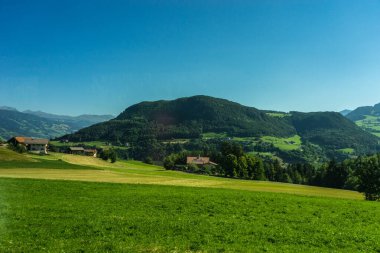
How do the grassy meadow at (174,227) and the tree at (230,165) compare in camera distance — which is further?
the tree at (230,165)

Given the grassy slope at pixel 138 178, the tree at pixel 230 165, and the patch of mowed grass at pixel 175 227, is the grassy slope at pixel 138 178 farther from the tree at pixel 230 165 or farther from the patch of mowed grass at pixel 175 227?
the patch of mowed grass at pixel 175 227

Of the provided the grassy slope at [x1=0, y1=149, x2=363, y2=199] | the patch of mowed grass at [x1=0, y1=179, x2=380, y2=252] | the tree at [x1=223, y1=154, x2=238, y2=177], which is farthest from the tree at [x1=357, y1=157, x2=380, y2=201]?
the tree at [x1=223, y1=154, x2=238, y2=177]

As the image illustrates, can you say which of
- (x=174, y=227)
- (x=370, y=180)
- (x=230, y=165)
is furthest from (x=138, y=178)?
(x=230, y=165)

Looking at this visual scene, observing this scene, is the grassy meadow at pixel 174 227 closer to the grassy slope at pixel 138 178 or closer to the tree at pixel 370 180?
the grassy slope at pixel 138 178

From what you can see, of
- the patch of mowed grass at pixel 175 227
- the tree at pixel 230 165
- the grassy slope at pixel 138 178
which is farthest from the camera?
the tree at pixel 230 165

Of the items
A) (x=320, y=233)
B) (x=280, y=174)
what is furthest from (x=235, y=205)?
(x=280, y=174)

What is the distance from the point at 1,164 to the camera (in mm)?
90438

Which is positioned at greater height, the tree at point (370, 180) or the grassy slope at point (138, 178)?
the tree at point (370, 180)

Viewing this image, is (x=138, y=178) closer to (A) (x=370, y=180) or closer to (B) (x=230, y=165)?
(A) (x=370, y=180)

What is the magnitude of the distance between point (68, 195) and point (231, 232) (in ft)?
77.4

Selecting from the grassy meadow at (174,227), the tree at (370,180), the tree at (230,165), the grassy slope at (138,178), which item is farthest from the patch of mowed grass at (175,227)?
the tree at (230,165)

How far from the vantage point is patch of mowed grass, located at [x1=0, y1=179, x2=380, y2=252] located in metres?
18.6

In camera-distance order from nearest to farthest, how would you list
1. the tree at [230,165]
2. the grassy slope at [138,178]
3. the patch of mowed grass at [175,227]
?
the patch of mowed grass at [175,227] → the grassy slope at [138,178] → the tree at [230,165]

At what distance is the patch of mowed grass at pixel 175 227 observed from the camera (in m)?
18.6
